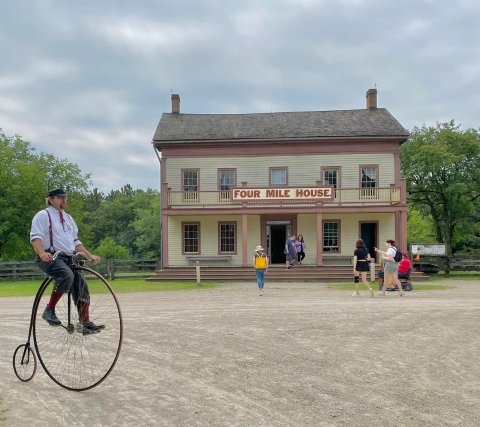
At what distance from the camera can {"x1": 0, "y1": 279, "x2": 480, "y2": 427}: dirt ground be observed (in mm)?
4527

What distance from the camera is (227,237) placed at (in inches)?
1172

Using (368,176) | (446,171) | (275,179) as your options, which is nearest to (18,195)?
(275,179)

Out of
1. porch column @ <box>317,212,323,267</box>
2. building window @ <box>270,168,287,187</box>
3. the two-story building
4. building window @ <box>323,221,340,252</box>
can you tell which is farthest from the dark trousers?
building window @ <box>323,221,340,252</box>

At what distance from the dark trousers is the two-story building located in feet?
75.4

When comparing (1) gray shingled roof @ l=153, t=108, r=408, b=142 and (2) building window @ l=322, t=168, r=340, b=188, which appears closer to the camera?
(1) gray shingled roof @ l=153, t=108, r=408, b=142

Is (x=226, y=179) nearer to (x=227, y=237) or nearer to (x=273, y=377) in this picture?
(x=227, y=237)

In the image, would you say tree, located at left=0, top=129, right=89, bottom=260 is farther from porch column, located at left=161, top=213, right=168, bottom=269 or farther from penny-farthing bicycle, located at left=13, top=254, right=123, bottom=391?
penny-farthing bicycle, located at left=13, top=254, right=123, bottom=391

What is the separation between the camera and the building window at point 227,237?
1169 inches

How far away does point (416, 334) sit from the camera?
8758 mm

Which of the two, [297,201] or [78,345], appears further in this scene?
[297,201]

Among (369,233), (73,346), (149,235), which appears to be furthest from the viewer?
(149,235)

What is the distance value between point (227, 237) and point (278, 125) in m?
7.24

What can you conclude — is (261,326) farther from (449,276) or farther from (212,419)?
(449,276)

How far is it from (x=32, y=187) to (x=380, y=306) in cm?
3037
